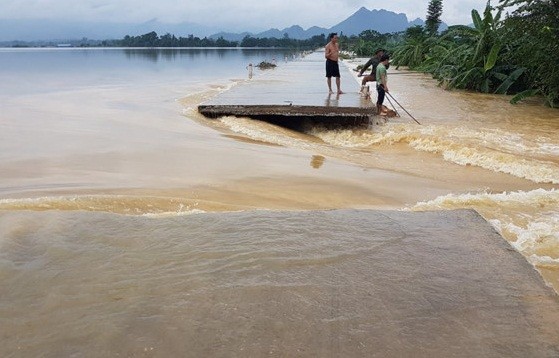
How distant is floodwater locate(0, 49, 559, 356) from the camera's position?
2553 mm

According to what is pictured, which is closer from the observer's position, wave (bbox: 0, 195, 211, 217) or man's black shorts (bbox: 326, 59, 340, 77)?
wave (bbox: 0, 195, 211, 217)

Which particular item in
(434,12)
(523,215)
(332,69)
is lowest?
(523,215)

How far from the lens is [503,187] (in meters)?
6.28

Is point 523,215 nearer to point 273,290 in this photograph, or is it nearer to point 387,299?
point 387,299

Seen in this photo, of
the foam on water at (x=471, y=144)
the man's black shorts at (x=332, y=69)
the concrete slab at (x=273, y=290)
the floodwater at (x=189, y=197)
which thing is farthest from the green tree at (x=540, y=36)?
the concrete slab at (x=273, y=290)

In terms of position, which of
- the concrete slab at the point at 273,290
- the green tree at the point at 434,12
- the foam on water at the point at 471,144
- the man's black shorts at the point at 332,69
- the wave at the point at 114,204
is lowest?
the foam on water at the point at 471,144

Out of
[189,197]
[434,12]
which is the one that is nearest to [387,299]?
[189,197]

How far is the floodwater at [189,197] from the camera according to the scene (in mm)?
2553

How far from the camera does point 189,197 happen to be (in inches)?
200

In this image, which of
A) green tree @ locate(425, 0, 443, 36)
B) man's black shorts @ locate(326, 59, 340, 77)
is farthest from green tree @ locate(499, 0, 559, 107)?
green tree @ locate(425, 0, 443, 36)

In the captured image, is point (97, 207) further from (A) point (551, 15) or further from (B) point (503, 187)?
(A) point (551, 15)

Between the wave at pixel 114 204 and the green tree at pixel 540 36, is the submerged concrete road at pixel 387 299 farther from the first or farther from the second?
the green tree at pixel 540 36

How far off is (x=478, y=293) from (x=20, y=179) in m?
5.31

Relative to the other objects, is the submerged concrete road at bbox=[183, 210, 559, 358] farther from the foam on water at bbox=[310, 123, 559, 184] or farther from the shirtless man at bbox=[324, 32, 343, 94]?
the shirtless man at bbox=[324, 32, 343, 94]
